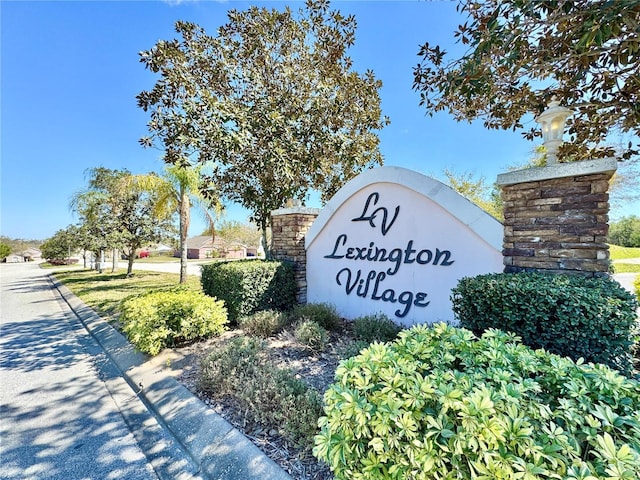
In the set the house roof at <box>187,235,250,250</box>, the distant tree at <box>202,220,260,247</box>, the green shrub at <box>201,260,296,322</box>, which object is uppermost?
the distant tree at <box>202,220,260,247</box>

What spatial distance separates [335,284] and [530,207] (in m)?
3.71

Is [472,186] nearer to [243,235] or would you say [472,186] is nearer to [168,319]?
[168,319]

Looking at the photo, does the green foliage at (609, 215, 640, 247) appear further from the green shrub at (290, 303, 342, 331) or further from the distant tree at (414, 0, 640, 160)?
the green shrub at (290, 303, 342, 331)

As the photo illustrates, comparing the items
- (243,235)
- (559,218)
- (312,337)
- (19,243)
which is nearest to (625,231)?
(559,218)

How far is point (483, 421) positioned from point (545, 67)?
17.5 feet

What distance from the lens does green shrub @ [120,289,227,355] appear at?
4.40 m

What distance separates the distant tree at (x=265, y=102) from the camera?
579cm

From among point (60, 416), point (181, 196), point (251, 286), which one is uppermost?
point (181, 196)

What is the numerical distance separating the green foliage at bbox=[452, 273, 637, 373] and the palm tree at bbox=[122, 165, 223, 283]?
403 inches

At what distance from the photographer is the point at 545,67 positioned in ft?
14.1

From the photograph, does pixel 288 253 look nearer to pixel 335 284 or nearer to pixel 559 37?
pixel 335 284

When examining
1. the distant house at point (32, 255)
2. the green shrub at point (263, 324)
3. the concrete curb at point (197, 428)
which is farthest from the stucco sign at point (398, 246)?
the distant house at point (32, 255)

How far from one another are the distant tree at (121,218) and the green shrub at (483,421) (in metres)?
14.5

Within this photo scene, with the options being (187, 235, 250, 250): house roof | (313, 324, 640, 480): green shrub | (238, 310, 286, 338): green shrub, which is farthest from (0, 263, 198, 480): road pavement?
(187, 235, 250, 250): house roof
